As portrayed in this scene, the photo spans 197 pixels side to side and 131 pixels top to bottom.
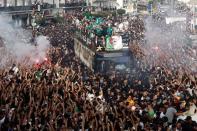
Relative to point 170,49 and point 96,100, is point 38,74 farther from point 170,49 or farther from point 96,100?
point 170,49

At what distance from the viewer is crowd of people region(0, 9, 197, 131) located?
12.4 metres

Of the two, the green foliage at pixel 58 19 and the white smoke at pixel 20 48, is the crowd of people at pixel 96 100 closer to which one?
the white smoke at pixel 20 48

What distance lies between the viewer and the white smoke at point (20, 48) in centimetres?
2148

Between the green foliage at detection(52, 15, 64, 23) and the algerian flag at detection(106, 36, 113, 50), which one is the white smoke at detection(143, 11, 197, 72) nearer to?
the algerian flag at detection(106, 36, 113, 50)

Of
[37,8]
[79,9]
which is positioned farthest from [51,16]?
[79,9]

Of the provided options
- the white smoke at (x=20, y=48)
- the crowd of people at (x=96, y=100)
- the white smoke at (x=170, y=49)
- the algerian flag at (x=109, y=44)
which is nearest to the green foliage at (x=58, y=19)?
the white smoke at (x=170, y=49)

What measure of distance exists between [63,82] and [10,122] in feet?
15.8

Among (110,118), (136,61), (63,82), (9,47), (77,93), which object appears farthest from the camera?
(9,47)

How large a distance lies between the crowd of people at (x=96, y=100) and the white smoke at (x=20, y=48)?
1563 mm

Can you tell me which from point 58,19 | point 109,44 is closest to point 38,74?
point 109,44

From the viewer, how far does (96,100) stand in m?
14.8

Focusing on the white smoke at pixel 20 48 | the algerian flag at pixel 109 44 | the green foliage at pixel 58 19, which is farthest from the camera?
the green foliage at pixel 58 19

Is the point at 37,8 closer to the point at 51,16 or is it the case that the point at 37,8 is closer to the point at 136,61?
the point at 51,16

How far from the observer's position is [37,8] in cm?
5003
